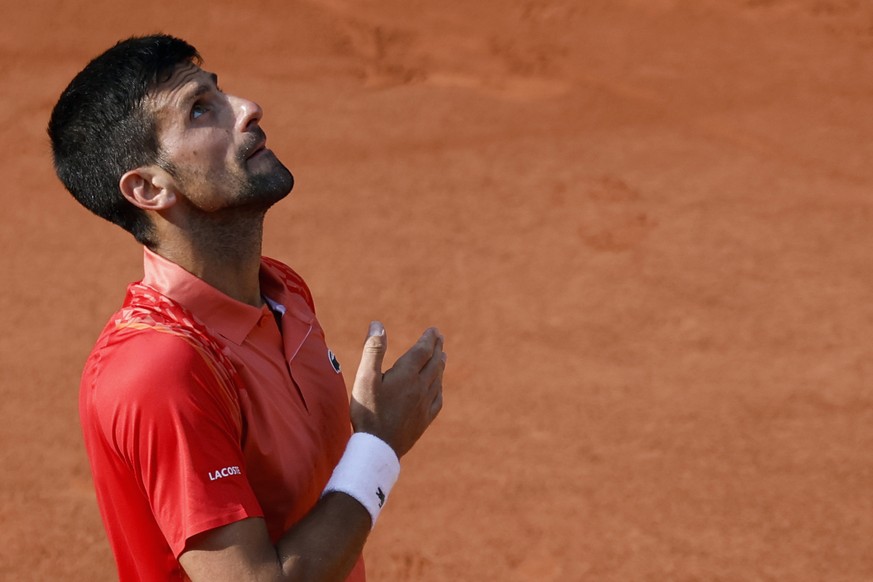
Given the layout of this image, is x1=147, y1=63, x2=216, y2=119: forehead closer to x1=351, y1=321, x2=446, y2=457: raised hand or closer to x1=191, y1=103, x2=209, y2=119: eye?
x1=191, y1=103, x2=209, y2=119: eye

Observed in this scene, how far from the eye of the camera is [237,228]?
2.54 m

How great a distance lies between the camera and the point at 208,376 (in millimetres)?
2207

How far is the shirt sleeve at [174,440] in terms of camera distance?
2.10 metres

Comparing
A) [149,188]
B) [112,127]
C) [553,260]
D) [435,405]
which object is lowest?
[553,260]

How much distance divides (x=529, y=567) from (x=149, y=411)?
2.87 meters

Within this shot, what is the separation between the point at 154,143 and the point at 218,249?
0.25 metres

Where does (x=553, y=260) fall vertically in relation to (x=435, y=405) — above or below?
below

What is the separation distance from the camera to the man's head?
2473 mm

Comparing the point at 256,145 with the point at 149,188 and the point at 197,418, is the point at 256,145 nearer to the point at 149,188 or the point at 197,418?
the point at 149,188

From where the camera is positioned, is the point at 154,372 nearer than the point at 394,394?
Yes

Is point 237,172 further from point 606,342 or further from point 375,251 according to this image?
point 375,251

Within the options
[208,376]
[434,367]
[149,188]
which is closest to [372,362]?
[434,367]

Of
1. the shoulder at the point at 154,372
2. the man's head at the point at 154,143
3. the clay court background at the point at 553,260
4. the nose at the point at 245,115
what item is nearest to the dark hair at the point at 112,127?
the man's head at the point at 154,143

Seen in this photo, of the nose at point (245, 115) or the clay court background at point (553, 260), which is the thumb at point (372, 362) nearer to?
the nose at point (245, 115)
